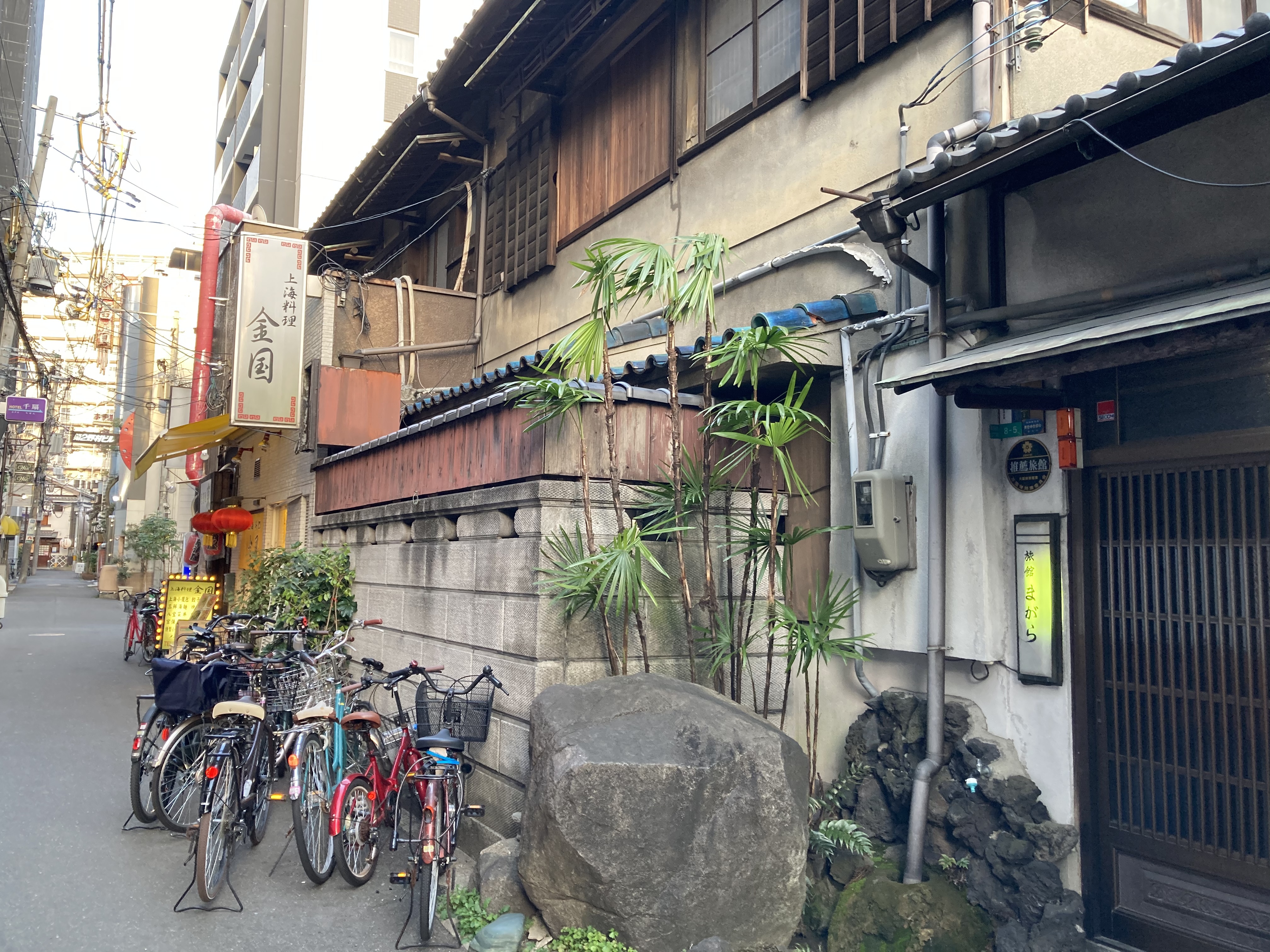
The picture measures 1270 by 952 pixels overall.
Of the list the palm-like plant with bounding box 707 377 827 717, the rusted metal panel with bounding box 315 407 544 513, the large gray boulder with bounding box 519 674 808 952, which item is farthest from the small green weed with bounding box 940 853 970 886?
the rusted metal panel with bounding box 315 407 544 513

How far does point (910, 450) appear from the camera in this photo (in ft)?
21.1

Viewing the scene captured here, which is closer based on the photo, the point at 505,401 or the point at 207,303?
the point at 505,401

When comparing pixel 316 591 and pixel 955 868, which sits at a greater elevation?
pixel 316 591

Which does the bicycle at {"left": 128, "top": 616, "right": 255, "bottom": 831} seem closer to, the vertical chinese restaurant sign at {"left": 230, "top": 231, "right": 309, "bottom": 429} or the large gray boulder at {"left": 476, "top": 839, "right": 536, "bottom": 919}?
the large gray boulder at {"left": 476, "top": 839, "right": 536, "bottom": 919}

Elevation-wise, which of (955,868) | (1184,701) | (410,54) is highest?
(410,54)

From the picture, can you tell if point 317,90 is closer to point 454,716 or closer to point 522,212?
point 522,212

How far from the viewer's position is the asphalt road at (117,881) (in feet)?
18.3

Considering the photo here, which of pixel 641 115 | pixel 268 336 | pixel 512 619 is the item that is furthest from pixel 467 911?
pixel 268 336

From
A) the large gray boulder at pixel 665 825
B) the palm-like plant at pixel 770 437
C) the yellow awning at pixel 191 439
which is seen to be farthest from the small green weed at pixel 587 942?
the yellow awning at pixel 191 439

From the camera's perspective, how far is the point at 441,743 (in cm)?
587

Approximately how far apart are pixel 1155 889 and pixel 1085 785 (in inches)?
24.3

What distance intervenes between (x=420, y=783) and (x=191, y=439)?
13605mm

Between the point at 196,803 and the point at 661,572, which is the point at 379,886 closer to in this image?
the point at 196,803

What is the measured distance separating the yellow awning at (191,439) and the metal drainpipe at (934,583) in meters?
12.1
